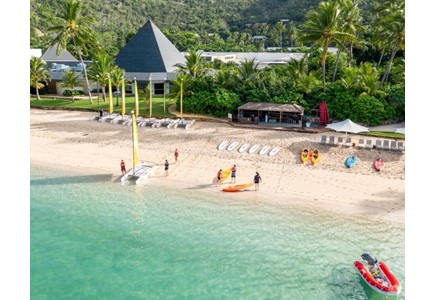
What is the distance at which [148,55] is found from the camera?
48562mm

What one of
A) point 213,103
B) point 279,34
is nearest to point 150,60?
point 213,103

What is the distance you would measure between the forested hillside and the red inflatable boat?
78.1 m

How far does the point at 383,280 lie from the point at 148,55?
133 ft

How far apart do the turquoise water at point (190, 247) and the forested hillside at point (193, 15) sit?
71.5 meters

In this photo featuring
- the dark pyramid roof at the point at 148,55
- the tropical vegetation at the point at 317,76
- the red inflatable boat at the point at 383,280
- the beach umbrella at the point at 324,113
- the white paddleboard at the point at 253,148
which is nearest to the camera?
the red inflatable boat at the point at 383,280

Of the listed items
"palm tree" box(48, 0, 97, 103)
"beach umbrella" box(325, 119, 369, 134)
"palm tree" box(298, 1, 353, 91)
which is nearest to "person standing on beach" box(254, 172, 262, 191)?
"beach umbrella" box(325, 119, 369, 134)

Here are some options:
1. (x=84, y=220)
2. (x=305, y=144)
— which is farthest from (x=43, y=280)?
(x=305, y=144)

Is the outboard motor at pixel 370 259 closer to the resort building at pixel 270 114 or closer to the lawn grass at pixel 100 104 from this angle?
the resort building at pixel 270 114

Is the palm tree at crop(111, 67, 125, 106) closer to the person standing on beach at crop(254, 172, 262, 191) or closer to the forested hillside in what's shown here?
the person standing on beach at crop(254, 172, 262, 191)

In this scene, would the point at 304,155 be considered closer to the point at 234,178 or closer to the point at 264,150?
the point at 264,150

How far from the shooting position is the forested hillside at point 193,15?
103 meters

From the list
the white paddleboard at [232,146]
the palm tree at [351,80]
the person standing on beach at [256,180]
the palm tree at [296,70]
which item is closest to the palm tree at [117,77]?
the white paddleboard at [232,146]

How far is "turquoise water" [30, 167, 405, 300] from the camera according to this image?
1445 cm
